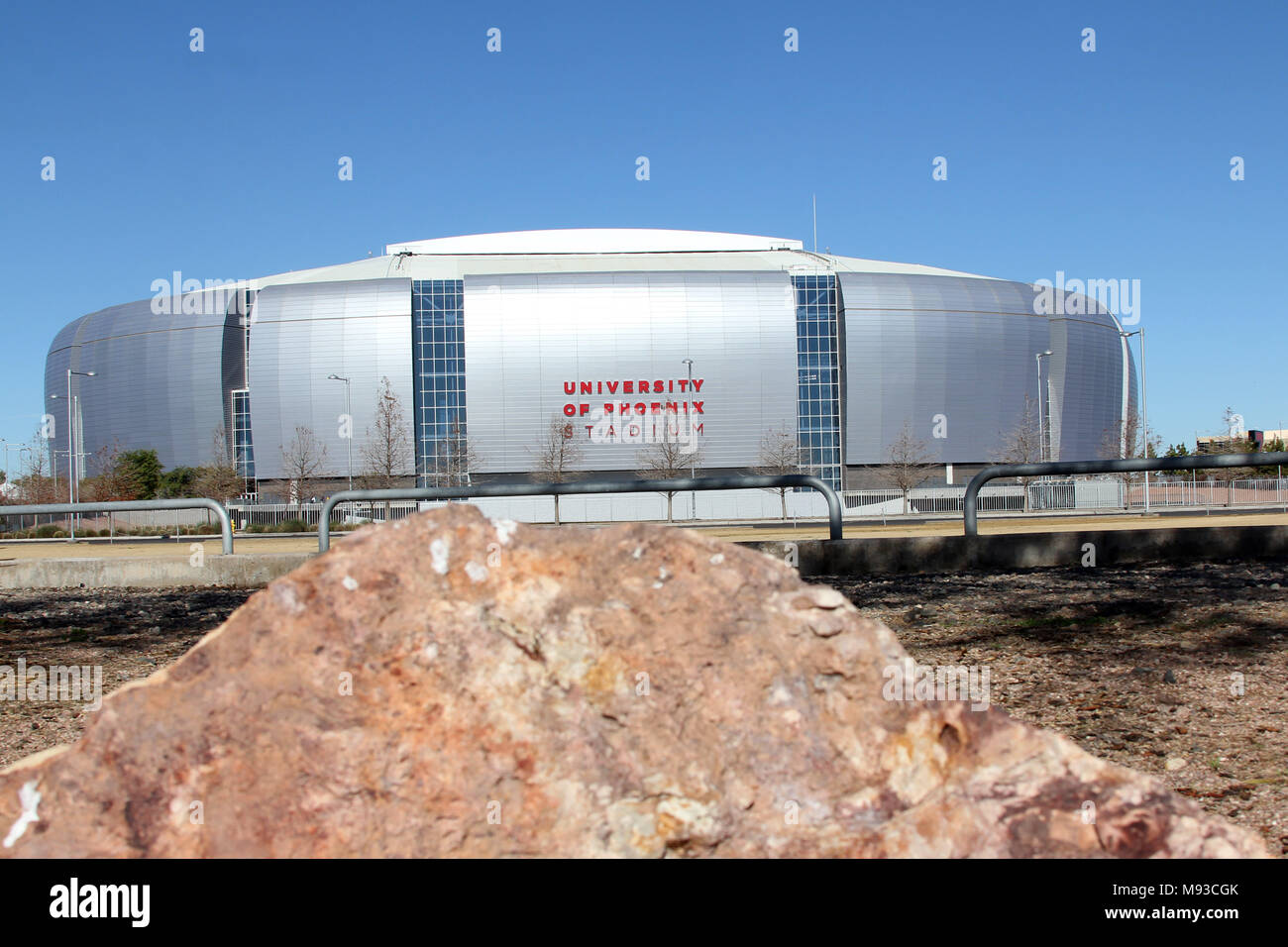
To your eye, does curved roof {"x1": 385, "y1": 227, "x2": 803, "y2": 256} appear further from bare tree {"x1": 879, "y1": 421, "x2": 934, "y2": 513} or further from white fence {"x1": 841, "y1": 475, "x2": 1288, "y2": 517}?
white fence {"x1": 841, "y1": 475, "x2": 1288, "y2": 517}

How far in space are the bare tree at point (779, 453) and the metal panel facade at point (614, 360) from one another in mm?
669

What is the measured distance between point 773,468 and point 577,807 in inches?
2163

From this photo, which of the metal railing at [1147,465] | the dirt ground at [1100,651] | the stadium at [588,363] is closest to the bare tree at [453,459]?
the stadium at [588,363]

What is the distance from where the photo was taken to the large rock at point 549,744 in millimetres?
1443

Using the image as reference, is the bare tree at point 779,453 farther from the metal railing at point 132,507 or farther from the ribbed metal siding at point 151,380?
the metal railing at point 132,507

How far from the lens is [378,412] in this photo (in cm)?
5559

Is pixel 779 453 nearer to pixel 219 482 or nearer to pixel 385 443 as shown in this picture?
pixel 385 443

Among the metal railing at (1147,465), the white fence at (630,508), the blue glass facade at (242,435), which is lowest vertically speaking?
the white fence at (630,508)

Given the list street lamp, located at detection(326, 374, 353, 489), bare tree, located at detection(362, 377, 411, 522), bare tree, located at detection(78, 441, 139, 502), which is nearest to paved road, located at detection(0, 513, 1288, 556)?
bare tree, located at detection(78, 441, 139, 502)

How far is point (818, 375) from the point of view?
59312 mm
